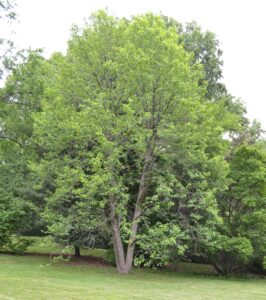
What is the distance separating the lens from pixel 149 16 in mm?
18422

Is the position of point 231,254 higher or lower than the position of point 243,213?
lower

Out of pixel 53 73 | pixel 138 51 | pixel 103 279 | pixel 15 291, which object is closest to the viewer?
pixel 15 291

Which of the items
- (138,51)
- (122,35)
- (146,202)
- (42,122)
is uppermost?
(122,35)

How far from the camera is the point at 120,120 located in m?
16.7

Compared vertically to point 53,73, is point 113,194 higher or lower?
lower

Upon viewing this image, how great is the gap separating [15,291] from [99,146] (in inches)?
348

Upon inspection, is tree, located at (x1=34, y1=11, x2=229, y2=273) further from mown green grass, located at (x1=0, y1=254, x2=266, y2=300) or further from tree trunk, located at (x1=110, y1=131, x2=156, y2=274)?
mown green grass, located at (x1=0, y1=254, x2=266, y2=300)

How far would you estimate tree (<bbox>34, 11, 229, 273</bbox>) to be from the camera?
1678 centimetres

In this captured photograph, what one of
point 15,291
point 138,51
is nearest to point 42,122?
point 138,51

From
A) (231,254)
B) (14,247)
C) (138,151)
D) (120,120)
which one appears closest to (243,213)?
(231,254)

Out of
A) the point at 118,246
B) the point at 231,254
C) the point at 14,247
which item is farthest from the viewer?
the point at 14,247

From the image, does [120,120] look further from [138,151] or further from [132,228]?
[132,228]

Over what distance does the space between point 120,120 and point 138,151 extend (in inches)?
82.2

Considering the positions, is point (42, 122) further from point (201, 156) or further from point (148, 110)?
point (201, 156)
